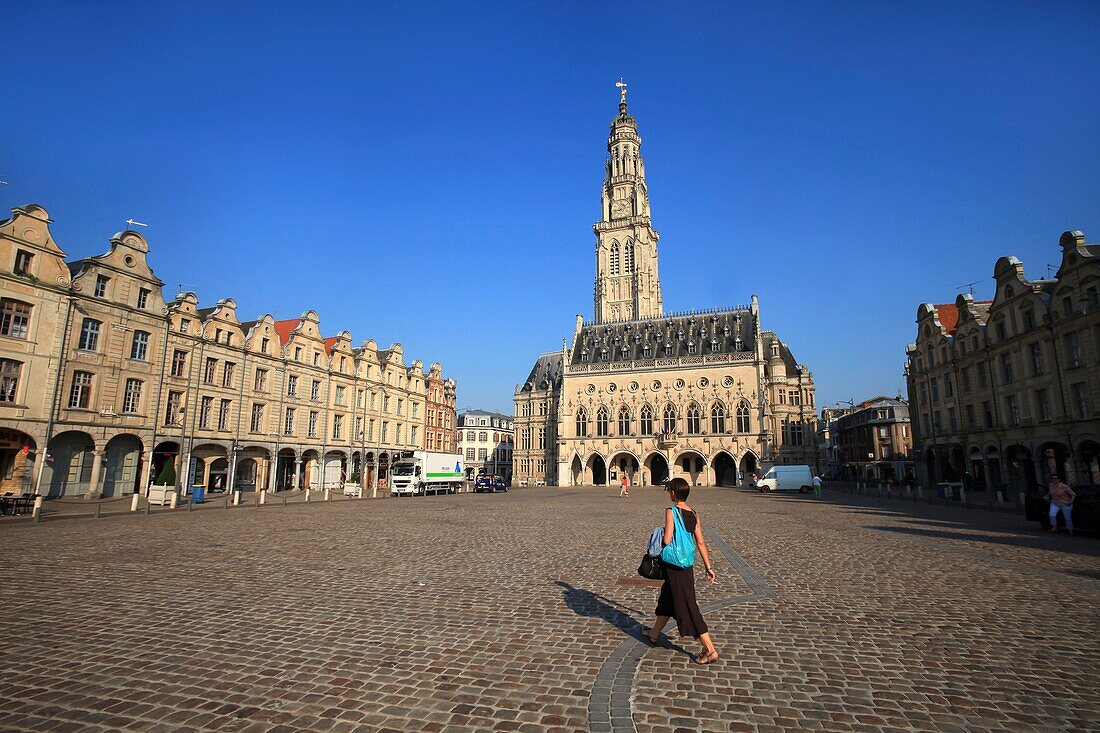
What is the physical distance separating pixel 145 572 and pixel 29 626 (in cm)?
333

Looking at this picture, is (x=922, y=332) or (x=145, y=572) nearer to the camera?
(x=145, y=572)

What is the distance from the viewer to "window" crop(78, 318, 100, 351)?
2703cm

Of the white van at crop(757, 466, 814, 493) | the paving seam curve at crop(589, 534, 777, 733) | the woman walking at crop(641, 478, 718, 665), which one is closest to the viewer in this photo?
the paving seam curve at crop(589, 534, 777, 733)

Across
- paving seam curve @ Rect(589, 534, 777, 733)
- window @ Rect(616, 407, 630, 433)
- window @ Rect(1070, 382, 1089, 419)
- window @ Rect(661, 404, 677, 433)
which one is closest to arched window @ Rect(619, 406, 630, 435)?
window @ Rect(616, 407, 630, 433)

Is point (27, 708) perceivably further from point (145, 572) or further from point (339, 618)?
point (145, 572)

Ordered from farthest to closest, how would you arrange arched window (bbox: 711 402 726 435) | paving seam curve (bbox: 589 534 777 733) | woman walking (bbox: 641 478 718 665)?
arched window (bbox: 711 402 726 435), woman walking (bbox: 641 478 718 665), paving seam curve (bbox: 589 534 777 733)

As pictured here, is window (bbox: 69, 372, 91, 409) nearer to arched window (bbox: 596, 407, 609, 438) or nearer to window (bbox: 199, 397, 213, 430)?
window (bbox: 199, 397, 213, 430)

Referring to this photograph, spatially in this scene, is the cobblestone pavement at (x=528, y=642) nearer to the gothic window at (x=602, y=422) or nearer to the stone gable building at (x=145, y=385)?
the stone gable building at (x=145, y=385)

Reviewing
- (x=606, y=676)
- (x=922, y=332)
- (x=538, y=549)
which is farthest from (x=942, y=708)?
(x=922, y=332)

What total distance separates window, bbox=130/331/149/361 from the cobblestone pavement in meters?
20.3

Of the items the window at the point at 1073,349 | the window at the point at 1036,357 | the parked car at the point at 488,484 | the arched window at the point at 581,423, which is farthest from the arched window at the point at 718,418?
the window at the point at 1073,349

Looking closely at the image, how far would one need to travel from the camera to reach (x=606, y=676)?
5.10 m

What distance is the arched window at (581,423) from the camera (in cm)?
6190

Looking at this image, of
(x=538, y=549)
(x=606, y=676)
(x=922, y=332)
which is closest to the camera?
(x=606, y=676)
